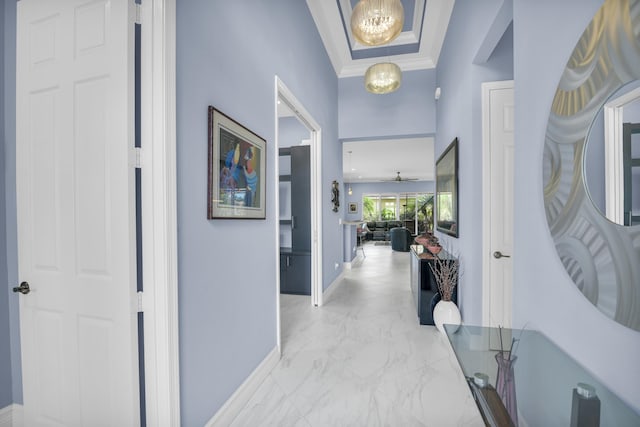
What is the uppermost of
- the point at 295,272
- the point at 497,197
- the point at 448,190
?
the point at 448,190

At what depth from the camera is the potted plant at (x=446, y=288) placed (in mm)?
2711

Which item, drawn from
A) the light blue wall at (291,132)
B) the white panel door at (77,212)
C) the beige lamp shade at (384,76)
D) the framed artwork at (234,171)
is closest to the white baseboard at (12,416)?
the white panel door at (77,212)

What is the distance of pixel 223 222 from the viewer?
64.2 inches

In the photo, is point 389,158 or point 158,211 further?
point 389,158

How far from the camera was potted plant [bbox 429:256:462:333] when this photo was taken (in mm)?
2711

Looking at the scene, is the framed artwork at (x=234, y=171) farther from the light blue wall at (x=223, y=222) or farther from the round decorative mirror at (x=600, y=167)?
the round decorative mirror at (x=600, y=167)

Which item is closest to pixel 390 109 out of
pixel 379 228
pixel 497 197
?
pixel 497 197

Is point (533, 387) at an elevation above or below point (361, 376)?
above

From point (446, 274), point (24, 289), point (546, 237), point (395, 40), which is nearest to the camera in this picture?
point (546, 237)

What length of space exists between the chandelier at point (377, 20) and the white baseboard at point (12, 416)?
347 centimetres

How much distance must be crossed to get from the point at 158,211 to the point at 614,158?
1534 millimetres

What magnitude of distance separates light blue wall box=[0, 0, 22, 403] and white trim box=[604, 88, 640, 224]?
259 centimetres

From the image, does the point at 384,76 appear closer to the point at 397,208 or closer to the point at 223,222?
the point at 223,222

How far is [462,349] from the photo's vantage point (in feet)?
3.49
